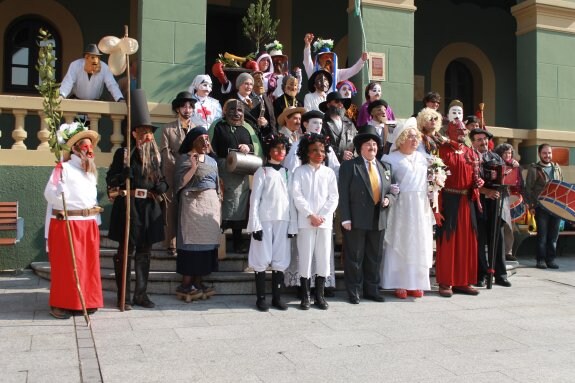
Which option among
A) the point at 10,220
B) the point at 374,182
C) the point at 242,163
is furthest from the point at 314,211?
the point at 10,220

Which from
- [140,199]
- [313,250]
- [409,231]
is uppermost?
[140,199]

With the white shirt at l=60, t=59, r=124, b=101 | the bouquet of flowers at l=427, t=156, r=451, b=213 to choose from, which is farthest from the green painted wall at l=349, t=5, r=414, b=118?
the white shirt at l=60, t=59, r=124, b=101

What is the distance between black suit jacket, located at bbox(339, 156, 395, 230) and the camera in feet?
23.1

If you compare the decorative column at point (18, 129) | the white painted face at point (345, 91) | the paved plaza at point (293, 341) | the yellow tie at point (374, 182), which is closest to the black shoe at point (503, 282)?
the paved plaza at point (293, 341)

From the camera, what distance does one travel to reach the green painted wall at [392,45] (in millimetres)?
10156

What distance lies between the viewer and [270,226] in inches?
261

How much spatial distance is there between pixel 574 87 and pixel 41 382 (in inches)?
411

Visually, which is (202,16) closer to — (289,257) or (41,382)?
(289,257)

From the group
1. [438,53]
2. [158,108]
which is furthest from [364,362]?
[438,53]

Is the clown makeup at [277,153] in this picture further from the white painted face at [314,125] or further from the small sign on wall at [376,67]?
the small sign on wall at [376,67]

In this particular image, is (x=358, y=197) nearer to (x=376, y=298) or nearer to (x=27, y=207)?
(x=376, y=298)

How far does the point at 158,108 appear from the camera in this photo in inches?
347

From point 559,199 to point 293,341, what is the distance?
226 inches

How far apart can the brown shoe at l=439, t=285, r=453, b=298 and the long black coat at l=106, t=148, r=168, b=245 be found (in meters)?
3.32
